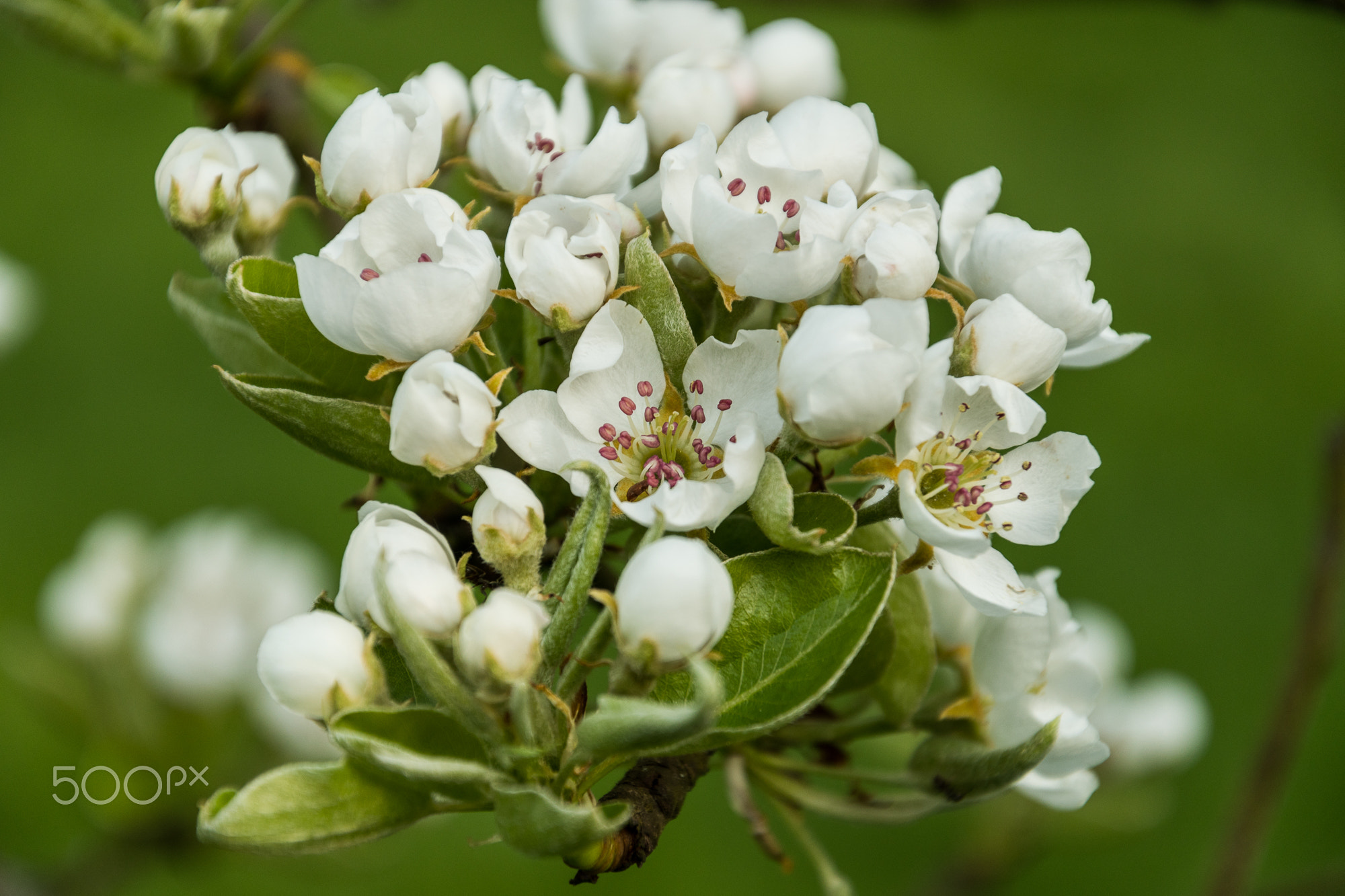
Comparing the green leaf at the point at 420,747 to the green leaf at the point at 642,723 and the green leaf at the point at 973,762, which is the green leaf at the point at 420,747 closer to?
the green leaf at the point at 642,723

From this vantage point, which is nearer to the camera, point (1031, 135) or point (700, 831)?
point (700, 831)

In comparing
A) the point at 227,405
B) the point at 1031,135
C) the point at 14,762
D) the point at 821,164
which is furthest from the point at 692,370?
the point at 1031,135

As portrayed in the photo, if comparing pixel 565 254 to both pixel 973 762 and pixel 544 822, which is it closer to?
pixel 544 822

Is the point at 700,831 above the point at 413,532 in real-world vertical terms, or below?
below

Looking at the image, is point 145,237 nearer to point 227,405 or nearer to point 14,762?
point 227,405

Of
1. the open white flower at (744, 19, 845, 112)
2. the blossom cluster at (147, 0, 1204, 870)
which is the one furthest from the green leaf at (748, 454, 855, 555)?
the open white flower at (744, 19, 845, 112)

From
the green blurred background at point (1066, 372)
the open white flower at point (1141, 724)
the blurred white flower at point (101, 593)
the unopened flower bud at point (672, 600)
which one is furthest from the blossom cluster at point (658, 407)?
the green blurred background at point (1066, 372)

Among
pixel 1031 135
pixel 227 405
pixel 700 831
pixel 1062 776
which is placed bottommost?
pixel 700 831

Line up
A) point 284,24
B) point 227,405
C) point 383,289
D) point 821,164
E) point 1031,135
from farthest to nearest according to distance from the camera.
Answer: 1. point 1031,135
2. point 227,405
3. point 284,24
4. point 821,164
5. point 383,289
